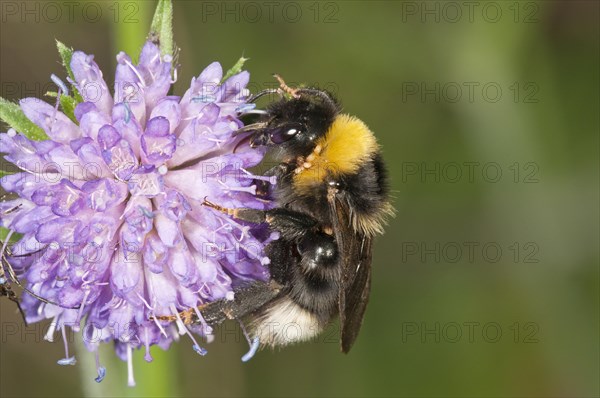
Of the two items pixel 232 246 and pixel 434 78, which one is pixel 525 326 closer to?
pixel 434 78

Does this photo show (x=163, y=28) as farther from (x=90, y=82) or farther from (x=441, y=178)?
(x=441, y=178)

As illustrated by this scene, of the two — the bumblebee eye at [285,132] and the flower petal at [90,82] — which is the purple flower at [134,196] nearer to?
the flower petal at [90,82]

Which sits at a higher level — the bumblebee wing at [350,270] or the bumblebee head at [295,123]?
the bumblebee head at [295,123]

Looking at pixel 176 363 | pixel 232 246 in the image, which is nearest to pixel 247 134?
pixel 232 246

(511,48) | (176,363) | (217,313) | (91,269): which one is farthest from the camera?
(511,48)

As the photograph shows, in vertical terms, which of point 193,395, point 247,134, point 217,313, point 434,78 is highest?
point 434,78

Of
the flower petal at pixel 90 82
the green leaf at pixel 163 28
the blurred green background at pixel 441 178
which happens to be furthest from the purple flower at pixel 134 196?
the blurred green background at pixel 441 178

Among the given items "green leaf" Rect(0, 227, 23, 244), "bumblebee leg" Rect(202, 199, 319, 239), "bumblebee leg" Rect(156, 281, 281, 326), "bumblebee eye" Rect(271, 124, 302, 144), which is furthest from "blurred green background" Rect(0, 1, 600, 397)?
"bumblebee eye" Rect(271, 124, 302, 144)
